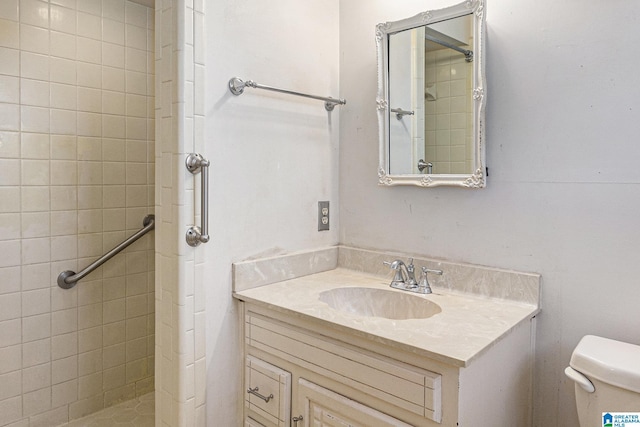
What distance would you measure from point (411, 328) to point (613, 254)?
654 millimetres

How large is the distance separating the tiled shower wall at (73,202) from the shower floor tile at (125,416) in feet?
0.15

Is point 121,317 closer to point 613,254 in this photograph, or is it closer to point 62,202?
point 62,202

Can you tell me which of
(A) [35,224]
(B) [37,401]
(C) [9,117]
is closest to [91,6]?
(C) [9,117]

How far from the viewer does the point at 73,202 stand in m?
2.05

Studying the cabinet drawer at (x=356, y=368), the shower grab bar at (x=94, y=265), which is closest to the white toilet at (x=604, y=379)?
the cabinet drawer at (x=356, y=368)

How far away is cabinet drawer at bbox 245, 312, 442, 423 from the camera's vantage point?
3.55ft

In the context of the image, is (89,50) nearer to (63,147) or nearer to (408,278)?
(63,147)

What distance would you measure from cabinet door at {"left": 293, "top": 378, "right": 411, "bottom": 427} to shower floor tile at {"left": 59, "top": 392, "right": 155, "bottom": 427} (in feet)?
3.59

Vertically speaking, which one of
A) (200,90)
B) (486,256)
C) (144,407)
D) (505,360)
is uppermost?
(200,90)

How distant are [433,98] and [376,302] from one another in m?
0.80

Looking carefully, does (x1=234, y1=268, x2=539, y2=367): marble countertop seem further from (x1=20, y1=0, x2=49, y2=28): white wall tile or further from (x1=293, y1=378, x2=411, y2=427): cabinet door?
(x1=20, y1=0, x2=49, y2=28): white wall tile

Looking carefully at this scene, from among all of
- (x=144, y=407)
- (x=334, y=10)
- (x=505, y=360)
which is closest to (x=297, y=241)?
(x=505, y=360)

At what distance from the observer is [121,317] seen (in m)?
2.24

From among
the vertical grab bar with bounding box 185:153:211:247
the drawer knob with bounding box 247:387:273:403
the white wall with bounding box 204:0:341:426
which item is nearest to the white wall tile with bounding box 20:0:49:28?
the white wall with bounding box 204:0:341:426
